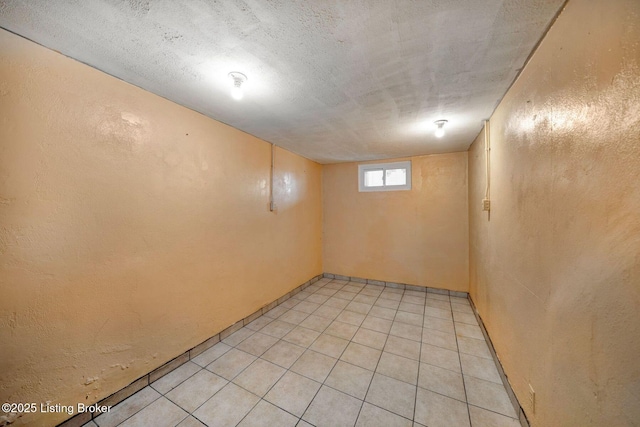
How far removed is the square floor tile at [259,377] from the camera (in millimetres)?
1755

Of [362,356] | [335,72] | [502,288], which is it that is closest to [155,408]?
[362,356]

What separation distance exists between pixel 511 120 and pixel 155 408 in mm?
3373

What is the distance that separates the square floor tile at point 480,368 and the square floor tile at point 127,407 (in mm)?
2580

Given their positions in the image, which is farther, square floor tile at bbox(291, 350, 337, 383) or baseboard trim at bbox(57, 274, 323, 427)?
square floor tile at bbox(291, 350, 337, 383)

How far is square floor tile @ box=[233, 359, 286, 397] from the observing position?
5.76 feet

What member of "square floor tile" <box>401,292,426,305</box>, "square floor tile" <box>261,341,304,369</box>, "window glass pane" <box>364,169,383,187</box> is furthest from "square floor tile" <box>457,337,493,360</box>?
"window glass pane" <box>364,169,383,187</box>

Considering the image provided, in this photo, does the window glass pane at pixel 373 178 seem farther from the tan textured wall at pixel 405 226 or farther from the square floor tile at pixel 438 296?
the square floor tile at pixel 438 296

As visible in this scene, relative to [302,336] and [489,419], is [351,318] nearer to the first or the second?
[302,336]

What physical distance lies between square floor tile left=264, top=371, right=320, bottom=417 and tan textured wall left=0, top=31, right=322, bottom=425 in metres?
0.99

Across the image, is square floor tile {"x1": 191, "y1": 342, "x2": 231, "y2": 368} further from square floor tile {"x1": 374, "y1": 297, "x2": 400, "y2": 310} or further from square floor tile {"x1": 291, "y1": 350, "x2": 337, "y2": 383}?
square floor tile {"x1": 374, "y1": 297, "x2": 400, "y2": 310}

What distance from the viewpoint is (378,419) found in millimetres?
1490

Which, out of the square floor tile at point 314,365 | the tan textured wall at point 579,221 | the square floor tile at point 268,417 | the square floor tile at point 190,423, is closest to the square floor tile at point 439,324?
the tan textured wall at point 579,221

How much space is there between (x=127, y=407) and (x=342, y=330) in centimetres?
196

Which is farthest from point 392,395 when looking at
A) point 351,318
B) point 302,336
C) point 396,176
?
point 396,176
